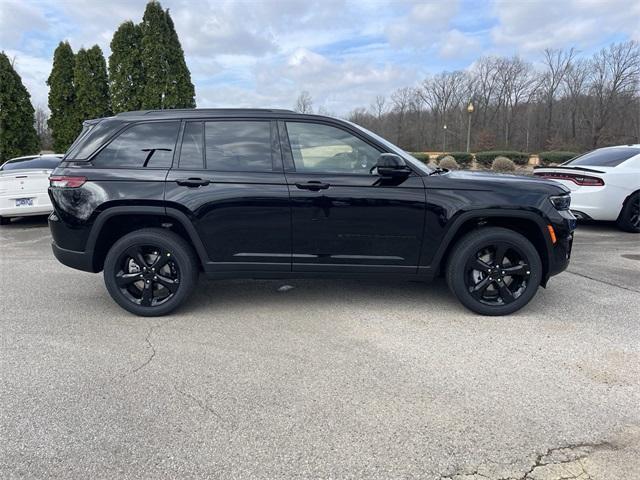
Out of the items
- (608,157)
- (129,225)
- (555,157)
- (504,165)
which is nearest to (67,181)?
(129,225)

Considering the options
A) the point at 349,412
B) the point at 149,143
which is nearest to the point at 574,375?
the point at 349,412

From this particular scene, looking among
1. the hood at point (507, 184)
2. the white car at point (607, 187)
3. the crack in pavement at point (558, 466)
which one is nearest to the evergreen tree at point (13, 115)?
the hood at point (507, 184)

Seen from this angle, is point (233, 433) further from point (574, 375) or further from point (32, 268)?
point (32, 268)

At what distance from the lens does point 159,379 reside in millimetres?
3170

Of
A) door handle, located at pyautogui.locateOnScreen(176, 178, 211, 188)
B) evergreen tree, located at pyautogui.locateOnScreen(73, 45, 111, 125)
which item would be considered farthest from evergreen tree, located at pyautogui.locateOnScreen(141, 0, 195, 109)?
door handle, located at pyautogui.locateOnScreen(176, 178, 211, 188)

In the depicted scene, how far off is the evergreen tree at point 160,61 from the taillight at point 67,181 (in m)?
11.8

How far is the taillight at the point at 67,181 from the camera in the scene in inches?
163

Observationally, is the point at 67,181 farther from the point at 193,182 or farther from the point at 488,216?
the point at 488,216

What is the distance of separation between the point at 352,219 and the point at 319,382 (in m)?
1.57

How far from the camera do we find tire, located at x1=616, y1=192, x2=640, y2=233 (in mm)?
7870

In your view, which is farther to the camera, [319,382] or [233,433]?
[319,382]

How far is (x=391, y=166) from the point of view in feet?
12.8

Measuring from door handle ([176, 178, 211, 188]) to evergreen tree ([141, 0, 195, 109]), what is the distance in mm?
12254

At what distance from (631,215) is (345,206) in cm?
657
